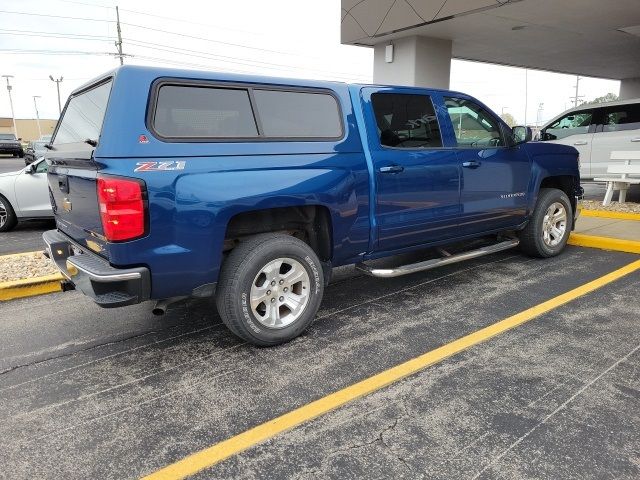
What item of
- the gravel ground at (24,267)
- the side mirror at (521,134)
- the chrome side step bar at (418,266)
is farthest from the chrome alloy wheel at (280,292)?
the side mirror at (521,134)

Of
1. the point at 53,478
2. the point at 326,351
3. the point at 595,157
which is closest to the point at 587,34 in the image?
the point at 595,157

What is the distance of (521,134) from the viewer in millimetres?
5219

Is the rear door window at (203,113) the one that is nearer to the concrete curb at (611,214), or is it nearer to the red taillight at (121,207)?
the red taillight at (121,207)

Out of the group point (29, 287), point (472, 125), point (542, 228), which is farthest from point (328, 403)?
point (542, 228)

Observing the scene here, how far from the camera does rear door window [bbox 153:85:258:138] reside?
314 centimetres

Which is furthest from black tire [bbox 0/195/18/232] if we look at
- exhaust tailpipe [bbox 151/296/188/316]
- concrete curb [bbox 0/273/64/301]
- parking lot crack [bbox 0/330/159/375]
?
exhaust tailpipe [bbox 151/296/188/316]

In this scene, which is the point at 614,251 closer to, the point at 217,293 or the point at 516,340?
the point at 516,340

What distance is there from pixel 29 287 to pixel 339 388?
12.1 ft

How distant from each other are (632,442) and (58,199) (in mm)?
4185

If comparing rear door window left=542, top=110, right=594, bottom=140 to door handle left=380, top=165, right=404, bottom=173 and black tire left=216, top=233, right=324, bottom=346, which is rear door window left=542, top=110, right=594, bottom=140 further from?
black tire left=216, top=233, right=324, bottom=346

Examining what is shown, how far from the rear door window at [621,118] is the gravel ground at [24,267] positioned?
10.3m

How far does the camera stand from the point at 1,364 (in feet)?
11.3

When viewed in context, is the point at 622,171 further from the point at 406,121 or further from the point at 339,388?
the point at 339,388

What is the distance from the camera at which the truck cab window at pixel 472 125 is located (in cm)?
477
